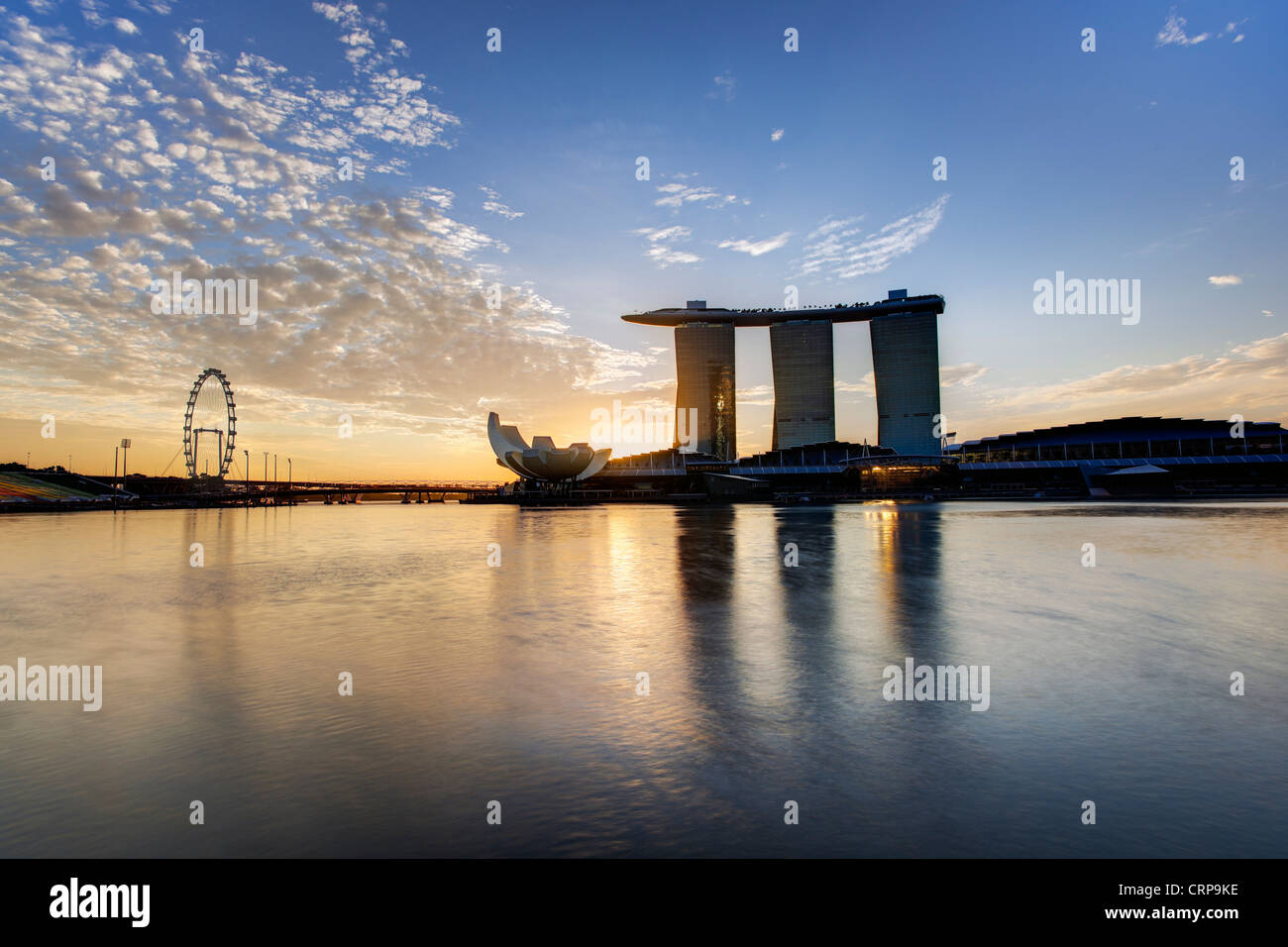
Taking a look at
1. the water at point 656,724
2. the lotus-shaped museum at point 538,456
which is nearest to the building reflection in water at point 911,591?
the water at point 656,724

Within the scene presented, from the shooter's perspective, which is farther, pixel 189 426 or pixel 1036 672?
pixel 189 426

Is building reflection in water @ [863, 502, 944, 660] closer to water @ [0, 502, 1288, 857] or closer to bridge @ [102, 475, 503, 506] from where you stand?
water @ [0, 502, 1288, 857]

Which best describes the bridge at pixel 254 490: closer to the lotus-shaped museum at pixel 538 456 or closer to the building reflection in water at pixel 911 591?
the lotus-shaped museum at pixel 538 456

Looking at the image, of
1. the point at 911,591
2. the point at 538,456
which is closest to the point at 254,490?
the point at 538,456

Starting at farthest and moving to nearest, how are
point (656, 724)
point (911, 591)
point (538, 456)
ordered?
point (538, 456), point (911, 591), point (656, 724)

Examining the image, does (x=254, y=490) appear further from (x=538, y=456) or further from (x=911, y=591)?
(x=911, y=591)

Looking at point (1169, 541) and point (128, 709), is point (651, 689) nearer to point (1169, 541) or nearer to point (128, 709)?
point (128, 709)
